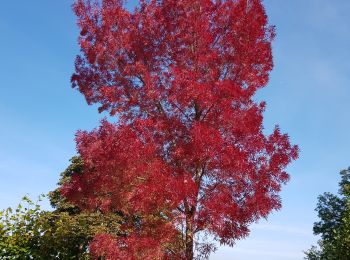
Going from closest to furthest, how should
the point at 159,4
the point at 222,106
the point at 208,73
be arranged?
the point at 222,106 → the point at 208,73 → the point at 159,4

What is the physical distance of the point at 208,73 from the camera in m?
12.5

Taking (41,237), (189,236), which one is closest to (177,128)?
(189,236)

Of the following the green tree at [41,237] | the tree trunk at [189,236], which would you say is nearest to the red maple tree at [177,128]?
the tree trunk at [189,236]

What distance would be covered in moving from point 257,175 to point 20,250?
10.6 m

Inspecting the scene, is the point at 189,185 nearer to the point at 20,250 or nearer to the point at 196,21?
the point at 196,21

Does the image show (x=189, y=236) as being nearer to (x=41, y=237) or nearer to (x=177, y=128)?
(x=177, y=128)

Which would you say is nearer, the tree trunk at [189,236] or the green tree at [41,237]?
the tree trunk at [189,236]

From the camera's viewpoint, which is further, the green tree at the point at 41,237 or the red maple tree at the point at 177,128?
the green tree at the point at 41,237

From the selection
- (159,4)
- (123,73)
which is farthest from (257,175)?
(159,4)

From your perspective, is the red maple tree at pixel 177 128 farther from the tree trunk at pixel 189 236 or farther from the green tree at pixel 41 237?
the green tree at pixel 41 237

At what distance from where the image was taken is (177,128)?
1223cm

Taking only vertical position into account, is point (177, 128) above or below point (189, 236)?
above

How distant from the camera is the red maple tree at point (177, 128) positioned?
35.9 ft

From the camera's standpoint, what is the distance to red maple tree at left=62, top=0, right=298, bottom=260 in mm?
10930
